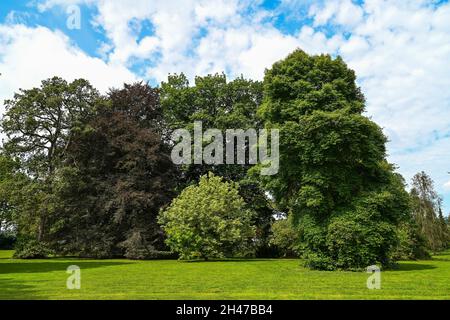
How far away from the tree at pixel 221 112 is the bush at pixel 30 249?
45.9 ft

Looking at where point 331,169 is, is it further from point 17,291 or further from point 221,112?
point 221,112

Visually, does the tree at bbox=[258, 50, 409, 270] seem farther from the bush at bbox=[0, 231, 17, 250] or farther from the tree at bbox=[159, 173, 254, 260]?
the bush at bbox=[0, 231, 17, 250]

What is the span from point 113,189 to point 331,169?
23.1 metres

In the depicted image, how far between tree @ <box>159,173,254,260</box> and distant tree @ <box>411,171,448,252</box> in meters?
24.9

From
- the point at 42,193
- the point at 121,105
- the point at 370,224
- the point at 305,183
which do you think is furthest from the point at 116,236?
the point at 370,224

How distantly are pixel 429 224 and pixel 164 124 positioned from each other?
32.5 m

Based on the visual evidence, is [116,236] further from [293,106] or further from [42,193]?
[293,106]

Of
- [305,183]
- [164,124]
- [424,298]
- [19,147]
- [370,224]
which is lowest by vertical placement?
[424,298]

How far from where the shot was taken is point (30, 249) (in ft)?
128

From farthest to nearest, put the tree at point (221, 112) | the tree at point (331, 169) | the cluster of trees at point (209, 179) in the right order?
the tree at point (221, 112), the cluster of trees at point (209, 179), the tree at point (331, 169)

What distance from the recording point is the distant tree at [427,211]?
51062mm

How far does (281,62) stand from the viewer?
2784 centimetres
